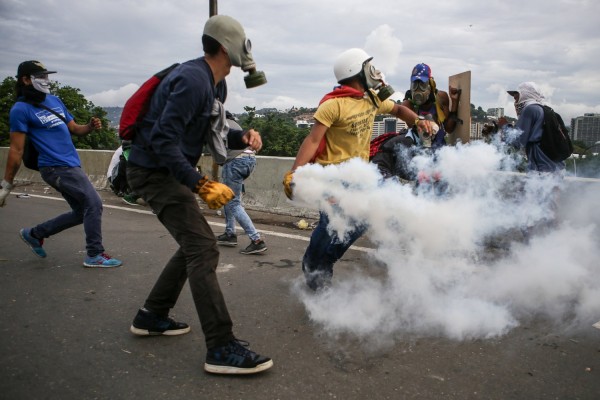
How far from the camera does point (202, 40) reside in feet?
9.34

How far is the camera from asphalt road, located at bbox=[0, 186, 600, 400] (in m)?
2.61

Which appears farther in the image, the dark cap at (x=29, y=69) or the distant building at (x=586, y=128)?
the distant building at (x=586, y=128)

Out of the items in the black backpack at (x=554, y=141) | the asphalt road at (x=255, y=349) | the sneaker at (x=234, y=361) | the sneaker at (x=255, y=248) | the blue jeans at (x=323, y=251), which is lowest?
the asphalt road at (x=255, y=349)

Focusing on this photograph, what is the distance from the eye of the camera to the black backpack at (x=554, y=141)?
5.29 metres

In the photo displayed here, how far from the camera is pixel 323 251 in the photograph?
3.70 meters

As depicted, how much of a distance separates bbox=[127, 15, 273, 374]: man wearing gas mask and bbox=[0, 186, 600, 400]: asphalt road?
251 millimetres

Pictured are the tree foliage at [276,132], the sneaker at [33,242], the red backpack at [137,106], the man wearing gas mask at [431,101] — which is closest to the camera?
the red backpack at [137,106]

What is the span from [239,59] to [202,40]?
0.25 metres

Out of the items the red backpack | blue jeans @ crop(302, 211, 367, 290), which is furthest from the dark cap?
blue jeans @ crop(302, 211, 367, 290)

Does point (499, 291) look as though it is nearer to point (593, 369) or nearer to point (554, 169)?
point (593, 369)

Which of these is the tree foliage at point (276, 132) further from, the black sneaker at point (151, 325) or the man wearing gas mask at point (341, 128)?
the black sneaker at point (151, 325)

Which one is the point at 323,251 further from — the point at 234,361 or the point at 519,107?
the point at 519,107

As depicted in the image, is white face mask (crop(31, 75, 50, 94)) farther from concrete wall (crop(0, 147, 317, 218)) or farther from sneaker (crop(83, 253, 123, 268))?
concrete wall (crop(0, 147, 317, 218))

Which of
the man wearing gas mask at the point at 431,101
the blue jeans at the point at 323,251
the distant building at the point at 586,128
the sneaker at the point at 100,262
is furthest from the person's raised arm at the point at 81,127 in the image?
the distant building at the point at 586,128
